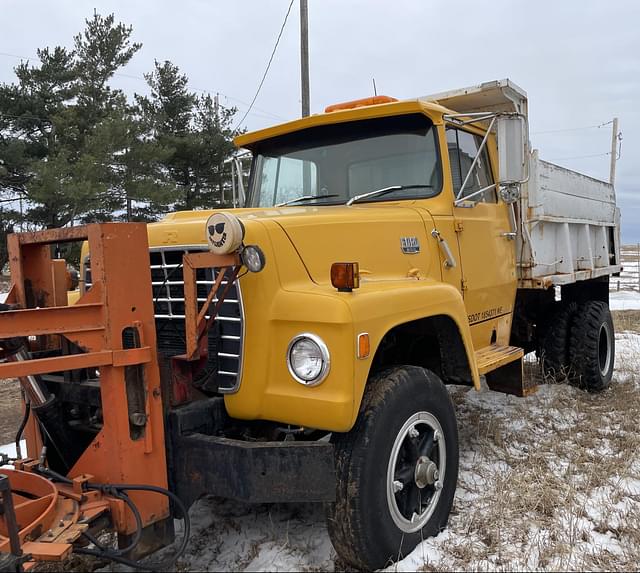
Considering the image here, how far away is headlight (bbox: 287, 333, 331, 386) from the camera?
2.65 meters

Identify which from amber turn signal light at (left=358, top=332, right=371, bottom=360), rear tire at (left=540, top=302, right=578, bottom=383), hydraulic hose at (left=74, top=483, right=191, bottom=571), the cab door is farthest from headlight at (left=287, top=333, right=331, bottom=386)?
rear tire at (left=540, top=302, right=578, bottom=383)

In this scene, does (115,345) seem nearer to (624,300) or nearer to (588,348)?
(588,348)

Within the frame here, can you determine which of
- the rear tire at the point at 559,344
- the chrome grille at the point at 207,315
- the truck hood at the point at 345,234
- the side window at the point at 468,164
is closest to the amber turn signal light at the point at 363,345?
the truck hood at the point at 345,234

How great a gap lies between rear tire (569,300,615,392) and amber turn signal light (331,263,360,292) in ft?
14.0

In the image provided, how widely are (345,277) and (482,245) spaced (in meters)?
2.04

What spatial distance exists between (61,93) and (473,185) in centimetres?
2231

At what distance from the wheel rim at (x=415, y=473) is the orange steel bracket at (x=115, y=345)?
1.11 metres

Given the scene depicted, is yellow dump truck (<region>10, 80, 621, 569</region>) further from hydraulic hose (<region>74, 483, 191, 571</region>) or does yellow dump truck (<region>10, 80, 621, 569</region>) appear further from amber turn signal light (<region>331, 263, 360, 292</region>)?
hydraulic hose (<region>74, 483, 191, 571</region>)

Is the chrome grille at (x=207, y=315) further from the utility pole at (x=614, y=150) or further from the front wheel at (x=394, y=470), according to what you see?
the utility pole at (x=614, y=150)

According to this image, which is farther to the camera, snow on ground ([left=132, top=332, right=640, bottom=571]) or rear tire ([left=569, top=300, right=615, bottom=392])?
rear tire ([left=569, top=300, right=615, bottom=392])

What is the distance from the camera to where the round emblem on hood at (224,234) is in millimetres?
2541

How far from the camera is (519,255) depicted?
5.11 m

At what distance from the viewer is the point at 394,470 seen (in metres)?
3.00

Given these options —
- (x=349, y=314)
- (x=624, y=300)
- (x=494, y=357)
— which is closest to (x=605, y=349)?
(x=494, y=357)
